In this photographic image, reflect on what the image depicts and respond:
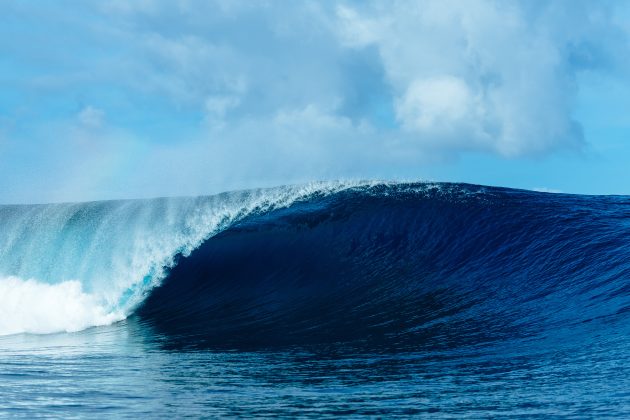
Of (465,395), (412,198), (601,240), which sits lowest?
(465,395)

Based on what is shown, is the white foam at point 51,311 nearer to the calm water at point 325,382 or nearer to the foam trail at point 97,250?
the foam trail at point 97,250

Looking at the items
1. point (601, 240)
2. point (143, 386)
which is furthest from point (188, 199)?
point (143, 386)

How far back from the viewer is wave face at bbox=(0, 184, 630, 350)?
990cm

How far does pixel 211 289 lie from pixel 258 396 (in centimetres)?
827

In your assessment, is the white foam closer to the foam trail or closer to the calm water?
the foam trail

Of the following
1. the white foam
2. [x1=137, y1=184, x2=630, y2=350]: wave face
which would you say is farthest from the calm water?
the white foam

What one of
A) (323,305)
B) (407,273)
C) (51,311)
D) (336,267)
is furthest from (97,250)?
(407,273)

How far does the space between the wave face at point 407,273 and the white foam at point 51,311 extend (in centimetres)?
104

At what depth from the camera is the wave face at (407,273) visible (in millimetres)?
9578

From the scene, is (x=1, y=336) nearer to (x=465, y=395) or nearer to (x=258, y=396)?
(x=258, y=396)

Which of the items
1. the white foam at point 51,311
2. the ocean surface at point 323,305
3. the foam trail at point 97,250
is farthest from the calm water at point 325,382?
the foam trail at point 97,250

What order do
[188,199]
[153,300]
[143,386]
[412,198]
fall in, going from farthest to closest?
[188,199], [412,198], [153,300], [143,386]

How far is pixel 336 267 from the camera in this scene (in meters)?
14.3

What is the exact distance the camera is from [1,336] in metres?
11.8
